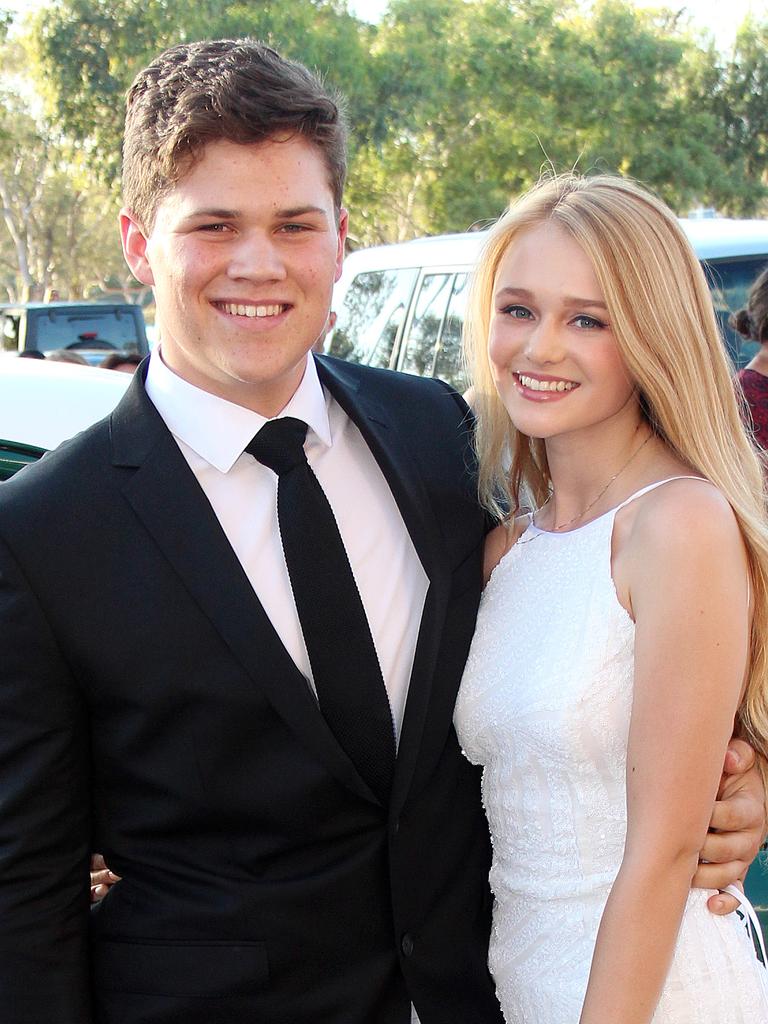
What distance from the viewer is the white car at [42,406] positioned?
2859mm

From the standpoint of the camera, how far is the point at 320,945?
220cm

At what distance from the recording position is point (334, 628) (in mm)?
2199

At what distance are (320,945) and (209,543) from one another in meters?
0.71

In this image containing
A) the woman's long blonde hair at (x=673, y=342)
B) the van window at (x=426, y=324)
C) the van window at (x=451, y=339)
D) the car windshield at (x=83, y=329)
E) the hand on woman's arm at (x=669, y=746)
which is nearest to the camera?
the hand on woman's arm at (x=669, y=746)

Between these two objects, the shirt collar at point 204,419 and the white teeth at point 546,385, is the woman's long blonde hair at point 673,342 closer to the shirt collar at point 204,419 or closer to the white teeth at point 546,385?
the white teeth at point 546,385

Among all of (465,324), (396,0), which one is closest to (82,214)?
(396,0)

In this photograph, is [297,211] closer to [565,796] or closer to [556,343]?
[556,343]

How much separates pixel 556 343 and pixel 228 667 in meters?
0.82

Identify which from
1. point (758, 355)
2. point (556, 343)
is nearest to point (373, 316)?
point (758, 355)

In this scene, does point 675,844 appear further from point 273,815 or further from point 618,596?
point 273,815

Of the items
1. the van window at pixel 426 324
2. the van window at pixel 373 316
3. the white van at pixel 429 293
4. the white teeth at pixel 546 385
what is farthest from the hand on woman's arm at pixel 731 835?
the van window at pixel 373 316

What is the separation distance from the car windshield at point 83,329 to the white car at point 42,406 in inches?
571

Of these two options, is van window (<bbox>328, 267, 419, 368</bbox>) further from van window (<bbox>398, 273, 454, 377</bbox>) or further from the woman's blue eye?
the woman's blue eye

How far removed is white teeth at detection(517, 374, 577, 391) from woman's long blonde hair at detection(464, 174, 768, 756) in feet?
0.38
